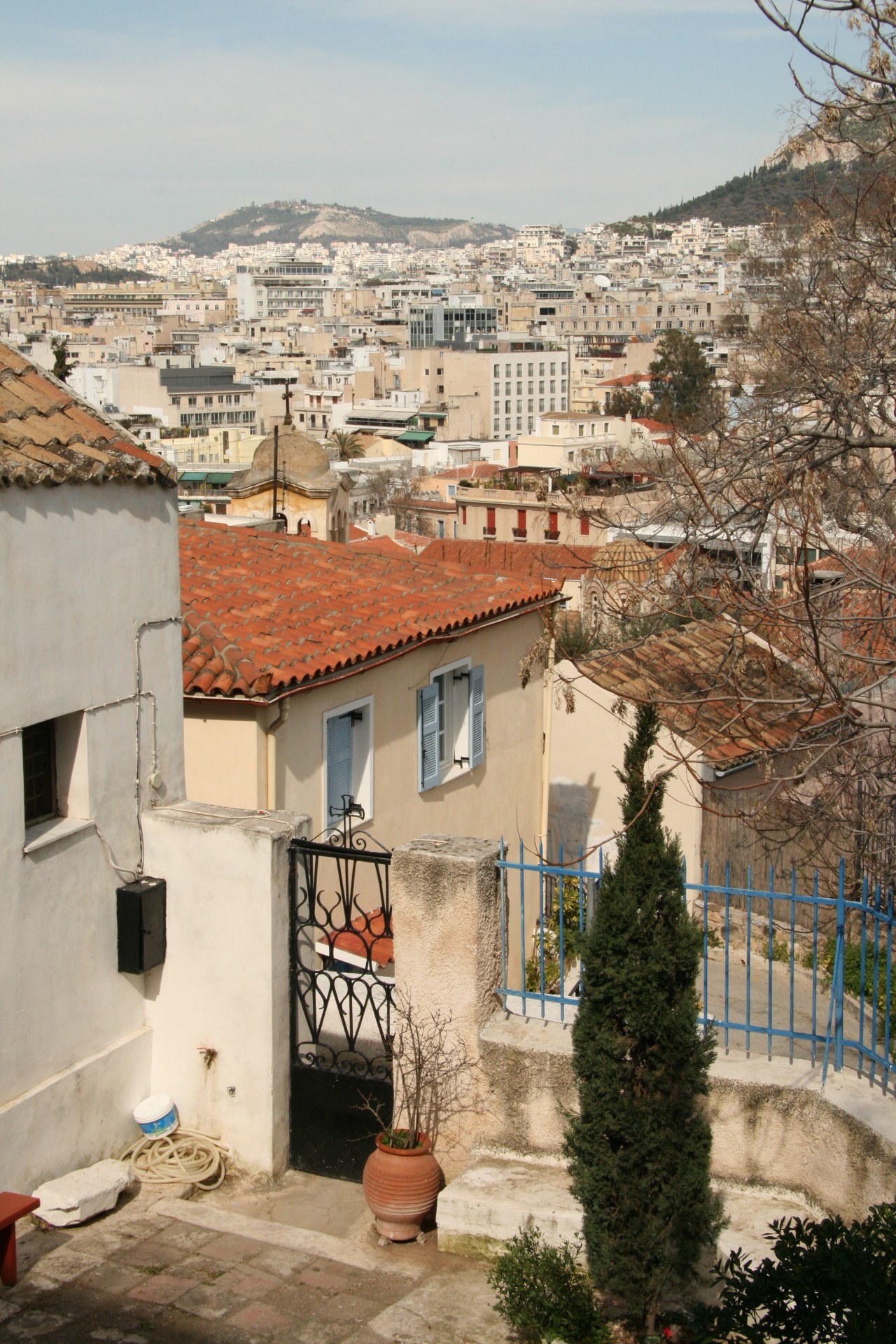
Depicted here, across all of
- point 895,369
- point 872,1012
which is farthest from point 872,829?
point 872,1012

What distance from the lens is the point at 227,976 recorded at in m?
7.23

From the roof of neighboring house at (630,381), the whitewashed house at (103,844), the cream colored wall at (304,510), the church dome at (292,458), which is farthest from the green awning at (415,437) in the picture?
the whitewashed house at (103,844)

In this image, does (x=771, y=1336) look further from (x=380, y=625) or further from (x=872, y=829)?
(x=380, y=625)

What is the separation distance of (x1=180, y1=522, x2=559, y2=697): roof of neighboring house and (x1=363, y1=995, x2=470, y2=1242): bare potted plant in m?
3.19

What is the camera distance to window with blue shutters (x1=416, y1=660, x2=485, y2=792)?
1168 centimetres

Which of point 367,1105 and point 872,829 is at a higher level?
point 872,829

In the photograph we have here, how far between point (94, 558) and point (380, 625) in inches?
168

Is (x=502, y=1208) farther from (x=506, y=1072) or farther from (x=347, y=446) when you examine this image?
(x=347, y=446)

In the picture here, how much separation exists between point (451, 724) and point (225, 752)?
9.99ft

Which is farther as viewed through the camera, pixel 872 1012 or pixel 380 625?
pixel 380 625

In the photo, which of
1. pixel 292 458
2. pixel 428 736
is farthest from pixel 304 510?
pixel 428 736

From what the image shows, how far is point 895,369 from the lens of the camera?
942cm

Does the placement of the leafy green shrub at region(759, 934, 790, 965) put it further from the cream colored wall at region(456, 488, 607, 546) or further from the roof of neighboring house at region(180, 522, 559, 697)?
the cream colored wall at region(456, 488, 607, 546)

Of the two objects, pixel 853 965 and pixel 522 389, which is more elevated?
pixel 522 389
